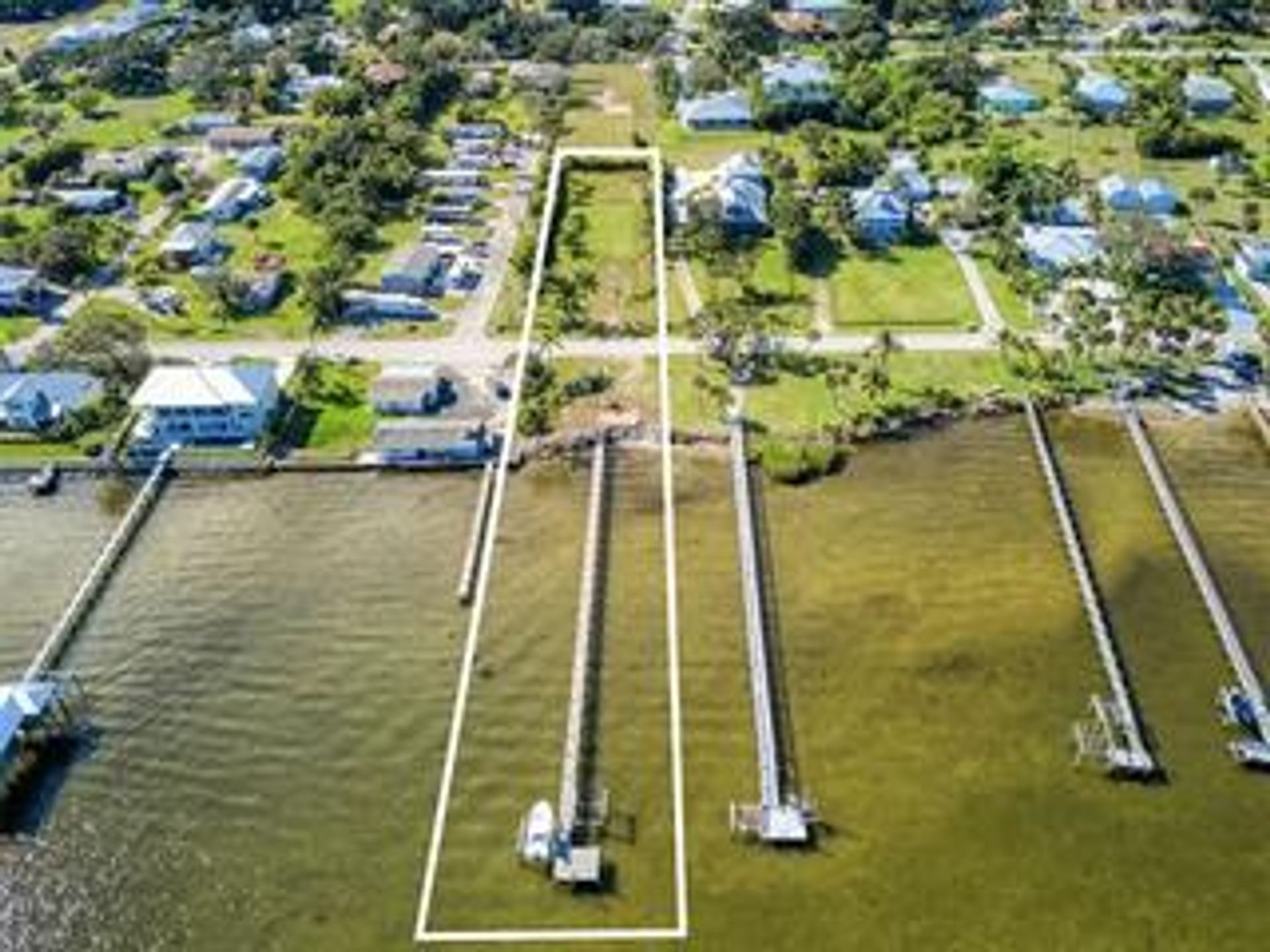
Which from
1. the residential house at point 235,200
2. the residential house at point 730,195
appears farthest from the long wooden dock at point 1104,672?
the residential house at point 235,200

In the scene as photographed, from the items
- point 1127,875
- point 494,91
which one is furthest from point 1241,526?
point 494,91

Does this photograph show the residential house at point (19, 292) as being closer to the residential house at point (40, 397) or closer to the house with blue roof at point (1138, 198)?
the residential house at point (40, 397)

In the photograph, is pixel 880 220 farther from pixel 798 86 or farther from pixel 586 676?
pixel 586 676

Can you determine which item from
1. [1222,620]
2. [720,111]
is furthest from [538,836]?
[720,111]

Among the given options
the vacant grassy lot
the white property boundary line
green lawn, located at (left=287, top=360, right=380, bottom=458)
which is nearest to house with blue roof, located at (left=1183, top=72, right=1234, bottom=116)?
the white property boundary line

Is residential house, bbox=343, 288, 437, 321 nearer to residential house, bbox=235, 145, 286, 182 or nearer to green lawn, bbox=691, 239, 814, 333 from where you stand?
green lawn, bbox=691, 239, 814, 333

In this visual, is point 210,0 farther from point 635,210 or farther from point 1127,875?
point 1127,875
